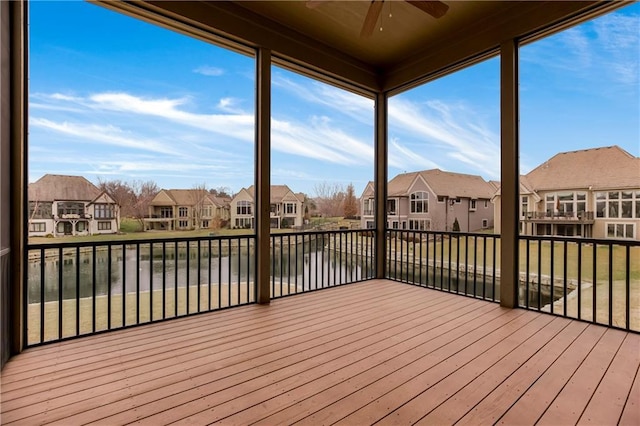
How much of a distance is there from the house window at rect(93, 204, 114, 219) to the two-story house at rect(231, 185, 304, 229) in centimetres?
118

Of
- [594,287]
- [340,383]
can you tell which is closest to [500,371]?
[340,383]

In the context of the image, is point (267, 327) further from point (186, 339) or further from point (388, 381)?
point (388, 381)

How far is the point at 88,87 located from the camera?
8.82 ft

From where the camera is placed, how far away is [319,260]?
429 centimetres

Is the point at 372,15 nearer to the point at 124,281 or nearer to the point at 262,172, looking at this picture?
the point at 262,172

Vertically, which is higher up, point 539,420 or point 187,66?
point 187,66

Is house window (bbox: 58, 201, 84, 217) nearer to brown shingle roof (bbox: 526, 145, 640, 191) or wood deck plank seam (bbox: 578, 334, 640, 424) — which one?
wood deck plank seam (bbox: 578, 334, 640, 424)

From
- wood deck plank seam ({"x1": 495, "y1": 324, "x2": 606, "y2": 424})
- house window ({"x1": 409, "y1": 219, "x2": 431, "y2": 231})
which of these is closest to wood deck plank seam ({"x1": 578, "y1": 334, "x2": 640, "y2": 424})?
wood deck plank seam ({"x1": 495, "y1": 324, "x2": 606, "y2": 424})

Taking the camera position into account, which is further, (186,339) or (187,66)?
(187,66)

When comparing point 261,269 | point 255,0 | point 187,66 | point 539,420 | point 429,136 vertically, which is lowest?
point 539,420

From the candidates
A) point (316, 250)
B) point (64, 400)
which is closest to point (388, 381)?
point (64, 400)

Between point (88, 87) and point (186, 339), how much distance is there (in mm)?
2417

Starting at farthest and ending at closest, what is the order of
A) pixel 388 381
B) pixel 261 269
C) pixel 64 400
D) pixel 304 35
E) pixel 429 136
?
pixel 429 136, pixel 304 35, pixel 261 269, pixel 388 381, pixel 64 400

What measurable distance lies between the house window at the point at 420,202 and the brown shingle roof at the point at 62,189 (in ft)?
12.8
